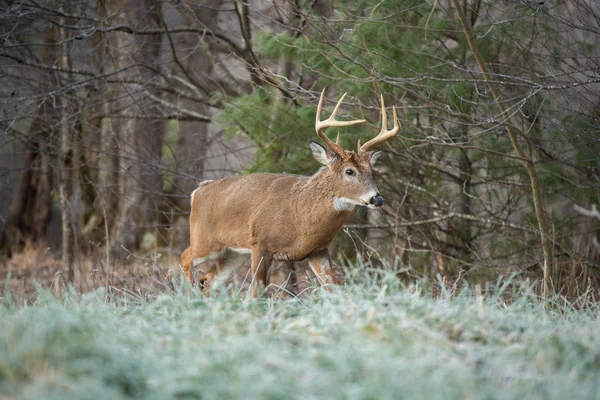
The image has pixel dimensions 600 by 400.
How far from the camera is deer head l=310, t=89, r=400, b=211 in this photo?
750cm

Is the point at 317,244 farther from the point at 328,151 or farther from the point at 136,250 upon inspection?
the point at 136,250

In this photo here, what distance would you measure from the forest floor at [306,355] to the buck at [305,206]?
2975 millimetres

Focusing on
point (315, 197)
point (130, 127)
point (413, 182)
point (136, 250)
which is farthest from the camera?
point (136, 250)

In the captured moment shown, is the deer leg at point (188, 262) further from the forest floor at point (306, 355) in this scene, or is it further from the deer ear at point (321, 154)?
the forest floor at point (306, 355)

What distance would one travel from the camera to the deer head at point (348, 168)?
7.50 m

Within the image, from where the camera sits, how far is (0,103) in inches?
426

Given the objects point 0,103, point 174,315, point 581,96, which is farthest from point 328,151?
point 0,103

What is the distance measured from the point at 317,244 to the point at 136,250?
9200 millimetres

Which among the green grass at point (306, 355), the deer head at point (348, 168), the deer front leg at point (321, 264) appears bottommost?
the deer front leg at point (321, 264)

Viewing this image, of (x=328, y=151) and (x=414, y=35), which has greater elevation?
(x=414, y=35)

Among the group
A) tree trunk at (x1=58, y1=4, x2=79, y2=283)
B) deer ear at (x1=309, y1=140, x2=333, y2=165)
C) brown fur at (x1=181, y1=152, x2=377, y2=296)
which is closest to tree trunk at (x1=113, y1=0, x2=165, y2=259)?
tree trunk at (x1=58, y1=4, x2=79, y2=283)

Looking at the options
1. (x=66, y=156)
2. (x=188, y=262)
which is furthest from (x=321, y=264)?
(x=66, y=156)

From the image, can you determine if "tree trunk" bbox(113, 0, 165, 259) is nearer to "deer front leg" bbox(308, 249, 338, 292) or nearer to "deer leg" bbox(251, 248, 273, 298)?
"deer leg" bbox(251, 248, 273, 298)

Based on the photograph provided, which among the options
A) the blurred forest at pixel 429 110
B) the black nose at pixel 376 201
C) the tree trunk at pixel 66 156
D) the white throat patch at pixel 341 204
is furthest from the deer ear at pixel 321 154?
the tree trunk at pixel 66 156
